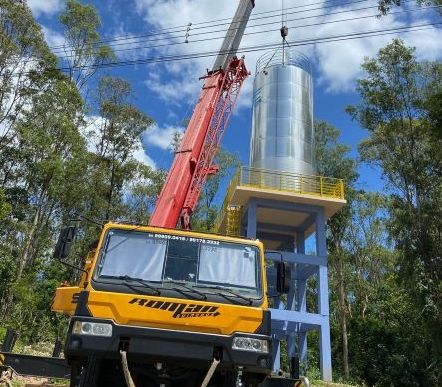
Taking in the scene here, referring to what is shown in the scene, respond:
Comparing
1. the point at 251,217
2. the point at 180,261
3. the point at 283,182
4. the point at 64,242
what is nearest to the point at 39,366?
the point at 64,242

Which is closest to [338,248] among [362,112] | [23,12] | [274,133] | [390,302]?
[390,302]

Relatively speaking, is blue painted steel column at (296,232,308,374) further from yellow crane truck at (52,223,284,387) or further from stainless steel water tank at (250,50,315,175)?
yellow crane truck at (52,223,284,387)

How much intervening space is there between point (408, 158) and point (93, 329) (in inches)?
894

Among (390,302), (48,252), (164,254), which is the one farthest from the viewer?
(390,302)

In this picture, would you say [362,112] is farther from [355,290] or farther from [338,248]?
[355,290]

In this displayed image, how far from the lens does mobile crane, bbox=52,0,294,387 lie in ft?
18.4

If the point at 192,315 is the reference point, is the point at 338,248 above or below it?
above

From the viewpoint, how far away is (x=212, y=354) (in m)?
5.66

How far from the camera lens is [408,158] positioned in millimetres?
25016

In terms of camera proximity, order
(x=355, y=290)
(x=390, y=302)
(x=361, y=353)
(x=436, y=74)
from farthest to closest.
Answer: (x=355, y=290) < (x=390, y=302) < (x=361, y=353) < (x=436, y=74)

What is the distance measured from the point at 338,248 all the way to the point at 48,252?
A: 21.0 meters

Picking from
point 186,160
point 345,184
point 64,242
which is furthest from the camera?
point 345,184

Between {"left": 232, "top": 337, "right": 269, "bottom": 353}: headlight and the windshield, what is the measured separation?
66 cm

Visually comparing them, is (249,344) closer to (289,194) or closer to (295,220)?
(289,194)
